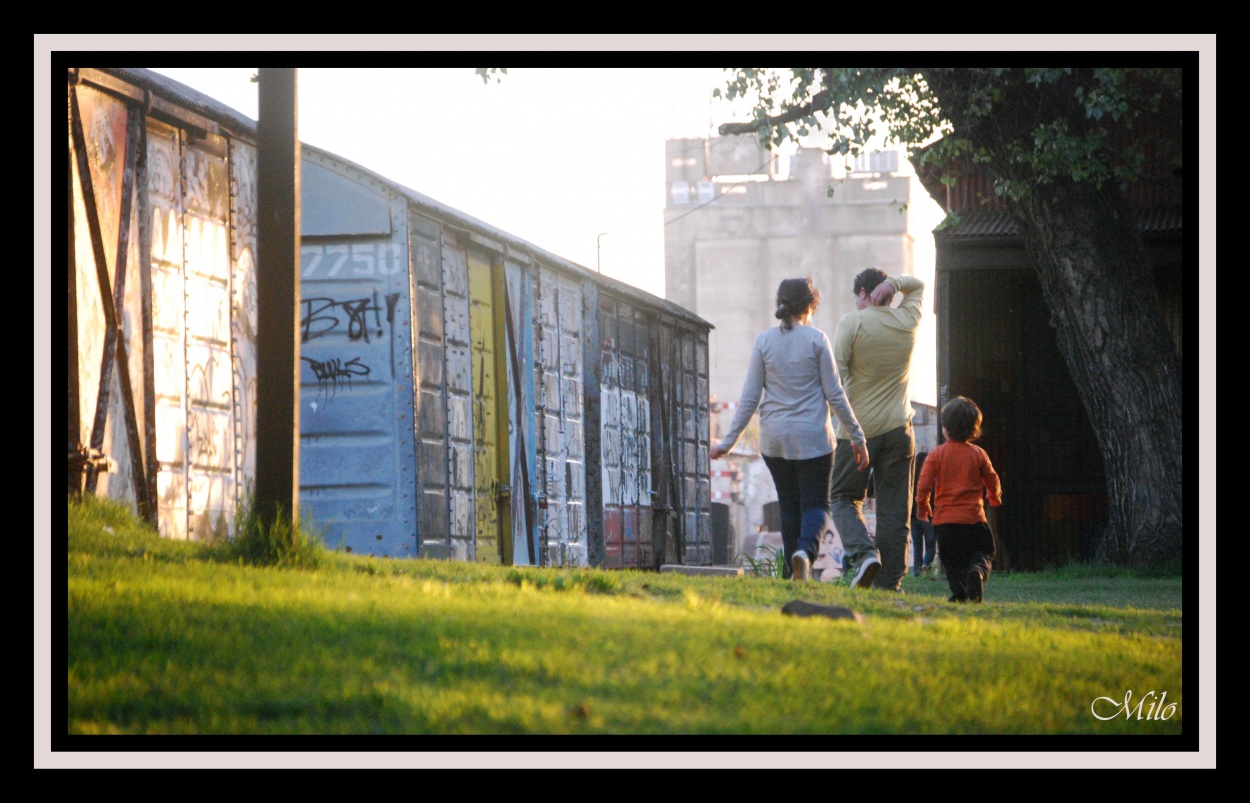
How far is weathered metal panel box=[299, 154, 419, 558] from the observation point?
10.6 m

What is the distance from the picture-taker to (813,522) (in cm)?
749

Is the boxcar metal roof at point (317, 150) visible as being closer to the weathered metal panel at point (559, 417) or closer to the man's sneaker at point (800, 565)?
the weathered metal panel at point (559, 417)

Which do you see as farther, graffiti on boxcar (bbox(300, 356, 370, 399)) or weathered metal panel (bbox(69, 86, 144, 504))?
graffiti on boxcar (bbox(300, 356, 370, 399))

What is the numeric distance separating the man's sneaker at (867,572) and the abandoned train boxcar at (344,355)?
4181 mm

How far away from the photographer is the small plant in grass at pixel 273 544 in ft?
21.0

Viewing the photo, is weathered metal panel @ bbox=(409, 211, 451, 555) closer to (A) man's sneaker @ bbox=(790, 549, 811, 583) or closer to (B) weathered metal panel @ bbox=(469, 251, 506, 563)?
(B) weathered metal panel @ bbox=(469, 251, 506, 563)

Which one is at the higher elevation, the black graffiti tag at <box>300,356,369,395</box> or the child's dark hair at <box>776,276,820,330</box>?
the child's dark hair at <box>776,276,820,330</box>

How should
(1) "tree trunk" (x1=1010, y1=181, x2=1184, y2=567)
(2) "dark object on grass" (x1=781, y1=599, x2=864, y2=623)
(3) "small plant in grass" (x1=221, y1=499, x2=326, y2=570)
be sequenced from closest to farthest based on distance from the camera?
1. (2) "dark object on grass" (x1=781, y1=599, x2=864, y2=623)
2. (3) "small plant in grass" (x1=221, y1=499, x2=326, y2=570)
3. (1) "tree trunk" (x1=1010, y1=181, x2=1184, y2=567)

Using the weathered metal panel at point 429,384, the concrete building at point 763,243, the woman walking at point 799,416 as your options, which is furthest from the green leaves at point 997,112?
the concrete building at point 763,243

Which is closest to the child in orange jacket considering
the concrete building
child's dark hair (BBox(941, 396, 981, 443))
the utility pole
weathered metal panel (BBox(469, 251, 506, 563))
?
child's dark hair (BBox(941, 396, 981, 443))

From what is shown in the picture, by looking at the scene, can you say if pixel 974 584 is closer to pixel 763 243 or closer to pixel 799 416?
pixel 799 416

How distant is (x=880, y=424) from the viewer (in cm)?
792

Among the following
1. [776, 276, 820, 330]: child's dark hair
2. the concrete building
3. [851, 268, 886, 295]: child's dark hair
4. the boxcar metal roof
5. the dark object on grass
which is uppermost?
the concrete building
